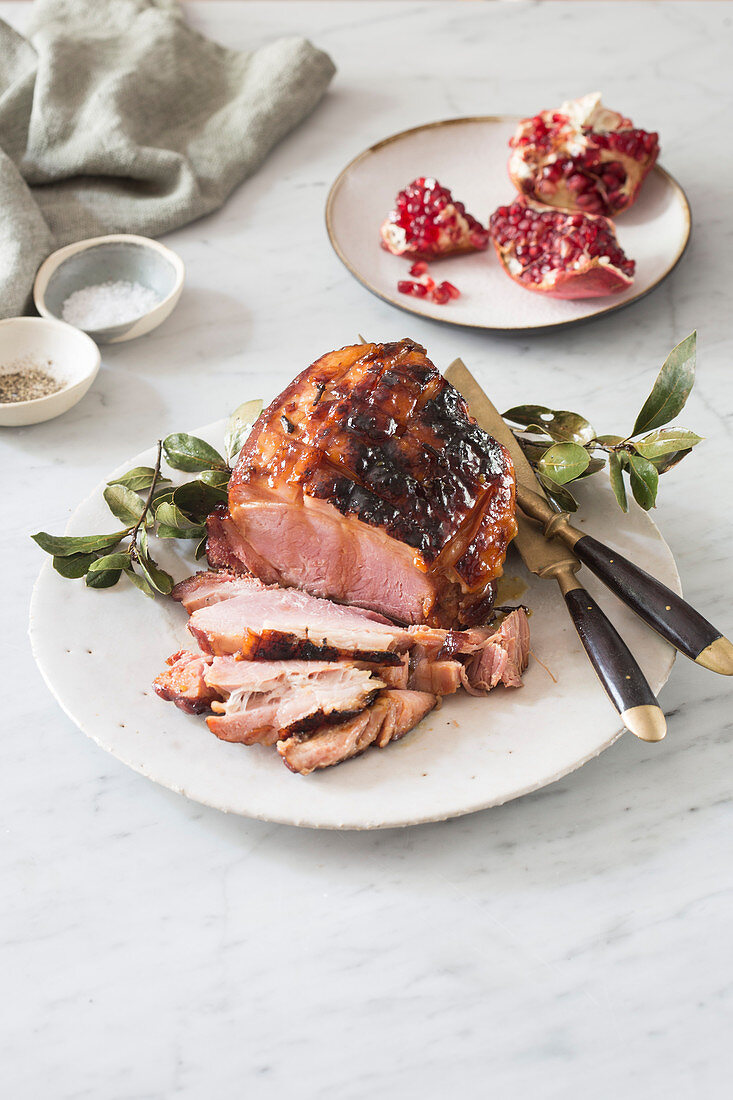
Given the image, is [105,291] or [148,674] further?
[105,291]

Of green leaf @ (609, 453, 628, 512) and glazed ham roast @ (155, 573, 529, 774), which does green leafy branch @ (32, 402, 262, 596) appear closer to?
glazed ham roast @ (155, 573, 529, 774)

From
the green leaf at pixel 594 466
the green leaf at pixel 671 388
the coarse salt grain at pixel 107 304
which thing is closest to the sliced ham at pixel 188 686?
the green leaf at pixel 594 466

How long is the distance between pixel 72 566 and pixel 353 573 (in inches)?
22.2

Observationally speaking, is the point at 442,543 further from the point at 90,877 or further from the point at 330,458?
the point at 90,877

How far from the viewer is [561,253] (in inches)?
110

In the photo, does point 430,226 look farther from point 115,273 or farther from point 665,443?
point 665,443

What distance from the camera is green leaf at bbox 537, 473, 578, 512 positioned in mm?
2066

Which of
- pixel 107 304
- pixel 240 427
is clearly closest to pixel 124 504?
pixel 240 427

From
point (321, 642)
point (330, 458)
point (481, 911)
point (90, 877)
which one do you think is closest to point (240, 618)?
point (321, 642)

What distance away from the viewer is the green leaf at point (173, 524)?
2.04 meters

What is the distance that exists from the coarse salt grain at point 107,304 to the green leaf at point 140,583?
3.54 feet

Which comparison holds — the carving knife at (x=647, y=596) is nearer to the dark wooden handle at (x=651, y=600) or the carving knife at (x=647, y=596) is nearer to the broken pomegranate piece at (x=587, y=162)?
the dark wooden handle at (x=651, y=600)

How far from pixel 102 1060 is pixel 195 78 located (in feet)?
10.7

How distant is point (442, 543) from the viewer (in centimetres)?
178
